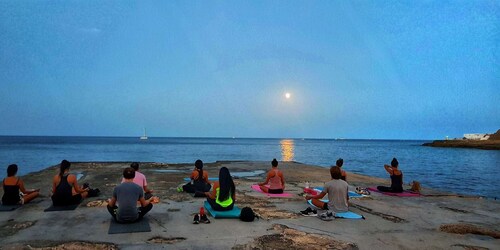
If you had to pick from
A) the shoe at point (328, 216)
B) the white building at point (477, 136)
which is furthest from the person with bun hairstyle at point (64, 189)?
the white building at point (477, 136)

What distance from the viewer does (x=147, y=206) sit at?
28.2 ft

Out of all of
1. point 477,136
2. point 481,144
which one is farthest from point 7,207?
point 477,136

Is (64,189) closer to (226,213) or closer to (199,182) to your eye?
(199,182)

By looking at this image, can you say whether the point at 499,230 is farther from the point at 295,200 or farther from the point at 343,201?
the point at 295,200

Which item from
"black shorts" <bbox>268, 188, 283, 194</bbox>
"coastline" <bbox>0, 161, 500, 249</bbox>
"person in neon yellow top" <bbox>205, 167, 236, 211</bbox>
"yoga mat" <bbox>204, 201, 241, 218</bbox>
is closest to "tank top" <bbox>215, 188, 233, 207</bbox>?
"person in neon yellow top" <bbox>205, 167, 236, 211</bbox>

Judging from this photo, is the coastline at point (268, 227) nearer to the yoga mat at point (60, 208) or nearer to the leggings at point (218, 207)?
the yoga mat at point (60, 208)

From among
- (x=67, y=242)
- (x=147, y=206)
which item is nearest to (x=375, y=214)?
(x=147, y=206)

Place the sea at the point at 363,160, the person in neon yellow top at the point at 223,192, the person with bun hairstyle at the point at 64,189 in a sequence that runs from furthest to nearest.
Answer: the sea at the point at 363,160, the person with bun hairstyle at the point at 64,189, the person in neon yellow top at the point at 223,192

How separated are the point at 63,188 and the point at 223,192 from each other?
5024 mm

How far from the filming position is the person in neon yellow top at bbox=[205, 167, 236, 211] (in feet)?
30.7

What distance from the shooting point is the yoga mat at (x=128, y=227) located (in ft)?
25.0

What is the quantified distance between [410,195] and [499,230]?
18.0 ft

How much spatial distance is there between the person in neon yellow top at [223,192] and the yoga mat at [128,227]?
6.63ft

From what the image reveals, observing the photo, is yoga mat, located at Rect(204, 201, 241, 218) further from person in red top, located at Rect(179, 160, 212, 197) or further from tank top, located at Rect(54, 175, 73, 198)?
tank top, located at Rect(54, 175, 73, 198)
